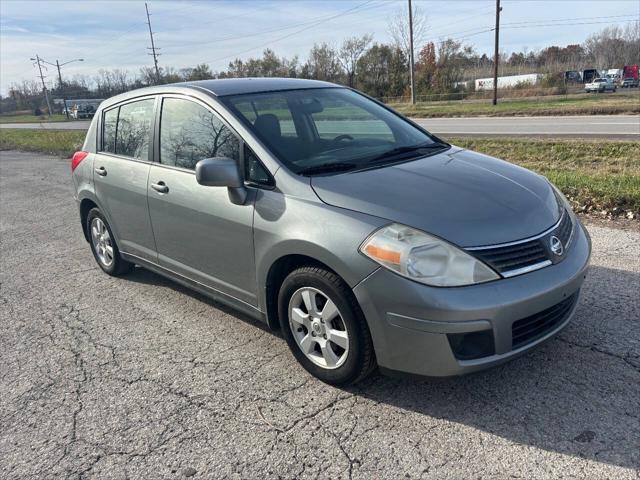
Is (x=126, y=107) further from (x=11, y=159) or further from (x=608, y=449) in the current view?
(x=11, y=159)

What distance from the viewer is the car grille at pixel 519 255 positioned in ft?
8.40

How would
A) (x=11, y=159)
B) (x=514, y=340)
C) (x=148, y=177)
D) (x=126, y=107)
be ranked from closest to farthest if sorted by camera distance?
(x=514, y=340), (x=148, y=177), (x=126, y=107), (x=11, y=159)

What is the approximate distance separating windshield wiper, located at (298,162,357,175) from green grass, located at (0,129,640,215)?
13.2 ft

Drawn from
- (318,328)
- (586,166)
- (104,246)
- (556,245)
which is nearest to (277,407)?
(318,328)

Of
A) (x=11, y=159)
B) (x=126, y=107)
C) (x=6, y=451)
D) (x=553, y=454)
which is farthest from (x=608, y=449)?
(x=11, y=159)

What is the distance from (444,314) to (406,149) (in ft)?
5.33

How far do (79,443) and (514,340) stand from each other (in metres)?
2.34

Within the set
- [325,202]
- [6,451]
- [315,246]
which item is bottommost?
[6,451]

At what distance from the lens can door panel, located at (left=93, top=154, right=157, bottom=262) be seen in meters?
4.23

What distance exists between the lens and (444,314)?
2.46m

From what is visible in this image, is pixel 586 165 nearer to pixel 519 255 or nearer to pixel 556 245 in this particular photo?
pixel 556 245

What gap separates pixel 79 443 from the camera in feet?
9.07

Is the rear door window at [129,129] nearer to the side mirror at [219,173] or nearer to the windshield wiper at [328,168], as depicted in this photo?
the side mirror at [219,173]

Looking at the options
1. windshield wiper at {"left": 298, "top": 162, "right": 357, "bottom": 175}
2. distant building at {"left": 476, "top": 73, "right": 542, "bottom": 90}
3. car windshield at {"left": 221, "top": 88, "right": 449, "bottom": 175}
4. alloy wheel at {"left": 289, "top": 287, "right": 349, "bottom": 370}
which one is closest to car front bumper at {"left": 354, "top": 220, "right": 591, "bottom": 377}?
alloy wheel at {"left": 289, "top": 287, "right": 349, "bottom": 370}
